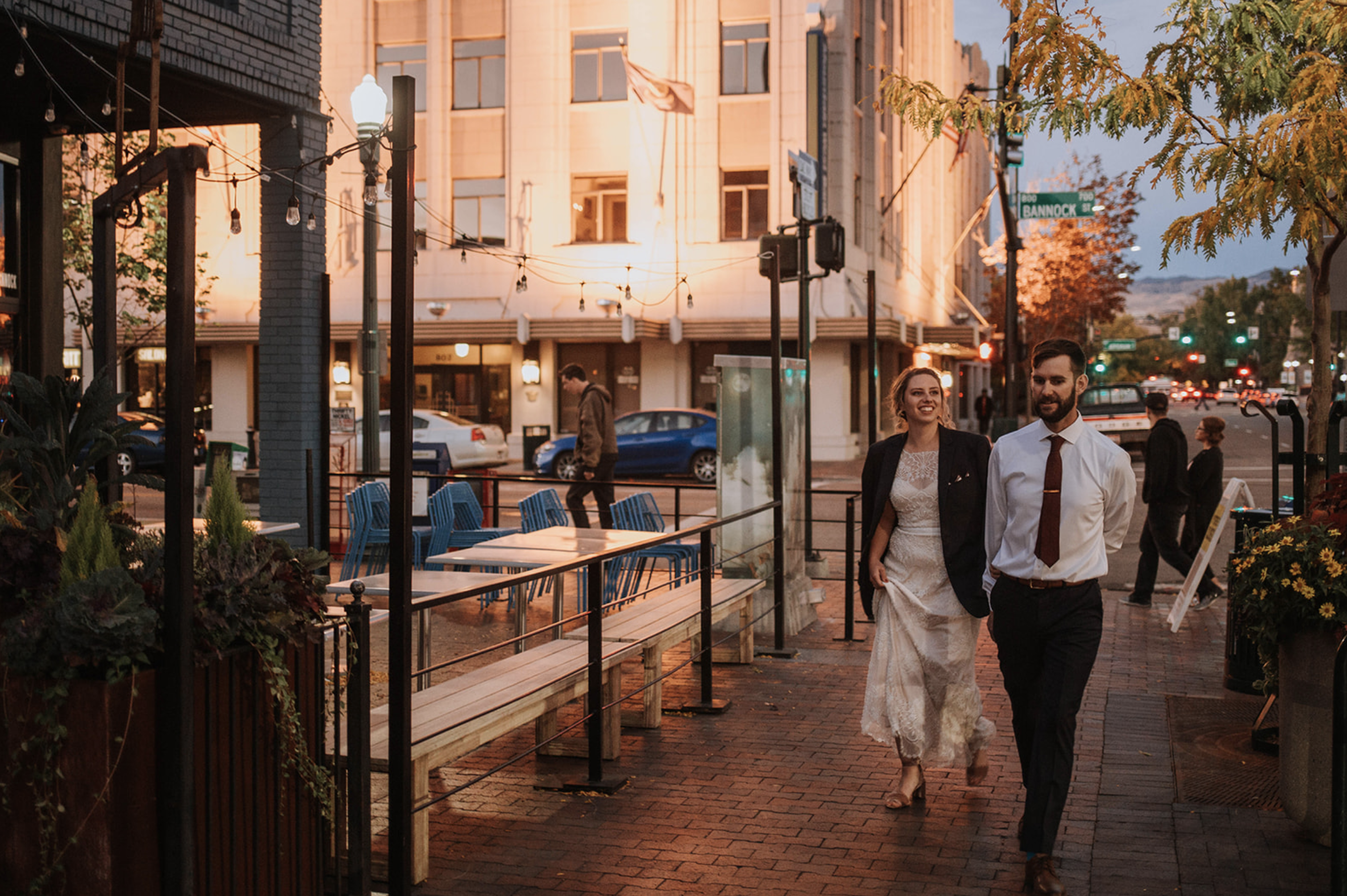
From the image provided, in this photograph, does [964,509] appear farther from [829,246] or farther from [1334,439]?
[829,246]

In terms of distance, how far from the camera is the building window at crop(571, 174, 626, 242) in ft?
109

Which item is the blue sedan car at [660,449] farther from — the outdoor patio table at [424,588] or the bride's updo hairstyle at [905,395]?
the bride's updo hairstyle at [905,395]

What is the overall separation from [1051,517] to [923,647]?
1.10 m

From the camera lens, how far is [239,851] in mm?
3875

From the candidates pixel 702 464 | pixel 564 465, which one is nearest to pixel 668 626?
pixel 564 465

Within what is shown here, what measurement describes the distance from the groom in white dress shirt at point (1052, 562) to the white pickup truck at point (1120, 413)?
27200 millimetres

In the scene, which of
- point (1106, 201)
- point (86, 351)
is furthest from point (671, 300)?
point (1106, 201)

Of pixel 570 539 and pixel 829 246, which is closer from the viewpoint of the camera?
pixel 570 539

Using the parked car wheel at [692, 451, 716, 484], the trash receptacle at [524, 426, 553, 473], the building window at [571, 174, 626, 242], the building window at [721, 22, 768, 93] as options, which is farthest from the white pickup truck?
the trash receptacle at [524, 426, 553, 473]

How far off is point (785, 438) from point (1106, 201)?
41.1 meters

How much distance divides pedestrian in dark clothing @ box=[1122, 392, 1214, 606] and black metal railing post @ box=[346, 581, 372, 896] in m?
8.68

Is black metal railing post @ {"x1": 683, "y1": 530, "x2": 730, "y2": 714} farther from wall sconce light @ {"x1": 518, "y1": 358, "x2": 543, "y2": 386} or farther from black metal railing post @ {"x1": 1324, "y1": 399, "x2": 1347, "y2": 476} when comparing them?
wall sconce light @ {"x1": 518, "y1": 358, "x2": 543, "y2": 386}

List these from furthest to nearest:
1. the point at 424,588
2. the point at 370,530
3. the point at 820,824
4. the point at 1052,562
Answer: 1. the point at 370,530
2. the point at 424,588
3. the point at 820,824
4. the point at 1052,562

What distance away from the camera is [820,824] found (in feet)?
18.7
